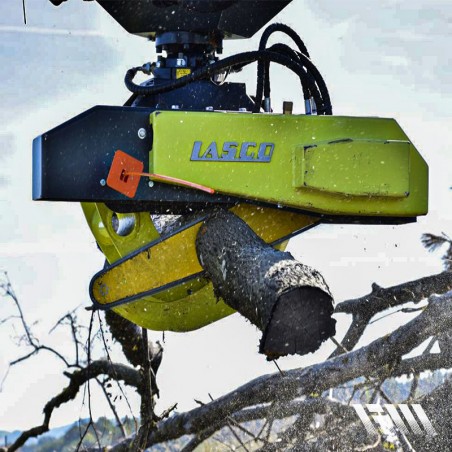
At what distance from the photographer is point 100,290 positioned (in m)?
4.41

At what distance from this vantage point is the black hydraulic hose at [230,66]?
4234mm

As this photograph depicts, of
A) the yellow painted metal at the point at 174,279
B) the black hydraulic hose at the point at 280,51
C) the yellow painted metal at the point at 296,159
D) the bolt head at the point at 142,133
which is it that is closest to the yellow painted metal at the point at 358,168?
the yellow painted metal at the point at 296,159

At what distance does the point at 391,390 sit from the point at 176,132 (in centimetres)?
144

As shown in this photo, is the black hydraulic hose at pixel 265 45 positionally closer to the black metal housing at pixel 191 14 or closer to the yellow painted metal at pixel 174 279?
the black metal housing at pixel 191 14

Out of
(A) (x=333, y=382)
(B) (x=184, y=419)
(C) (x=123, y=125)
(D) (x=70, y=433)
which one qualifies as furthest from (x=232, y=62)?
(D) (x=70, y=433)

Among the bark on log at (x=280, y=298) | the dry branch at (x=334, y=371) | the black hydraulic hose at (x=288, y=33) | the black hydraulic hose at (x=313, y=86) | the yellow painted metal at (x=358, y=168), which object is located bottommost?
the dry branch at (x=334, y=371)

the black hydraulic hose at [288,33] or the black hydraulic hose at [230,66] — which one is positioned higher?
the black hydraulic hose at [288,33]

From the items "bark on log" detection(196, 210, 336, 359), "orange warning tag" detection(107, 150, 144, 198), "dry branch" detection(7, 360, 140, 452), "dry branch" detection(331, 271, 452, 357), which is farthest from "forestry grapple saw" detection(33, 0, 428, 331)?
"dry branch" detection(7, 360, 140, 452)

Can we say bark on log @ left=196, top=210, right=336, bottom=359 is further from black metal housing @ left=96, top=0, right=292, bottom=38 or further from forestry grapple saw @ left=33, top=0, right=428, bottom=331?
black metal housing @ left=96, top=0, right=292, bottom=38

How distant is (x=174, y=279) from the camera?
427cm

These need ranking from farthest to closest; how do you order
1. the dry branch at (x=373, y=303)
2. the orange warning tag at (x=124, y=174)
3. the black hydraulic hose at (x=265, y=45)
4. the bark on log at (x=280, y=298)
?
the dry branch at (x=373, y=303) → the black hydraulic hose at (x=265, y=45) → the orange warning tag at (x=124, y=174) → the bark on log at (x=280, y=298)

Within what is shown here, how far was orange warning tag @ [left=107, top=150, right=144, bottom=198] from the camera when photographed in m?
4.01

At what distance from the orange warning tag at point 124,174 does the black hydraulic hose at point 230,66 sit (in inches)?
14.4

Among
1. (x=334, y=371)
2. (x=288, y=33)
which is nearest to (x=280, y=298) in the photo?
(x=334, y=371)
